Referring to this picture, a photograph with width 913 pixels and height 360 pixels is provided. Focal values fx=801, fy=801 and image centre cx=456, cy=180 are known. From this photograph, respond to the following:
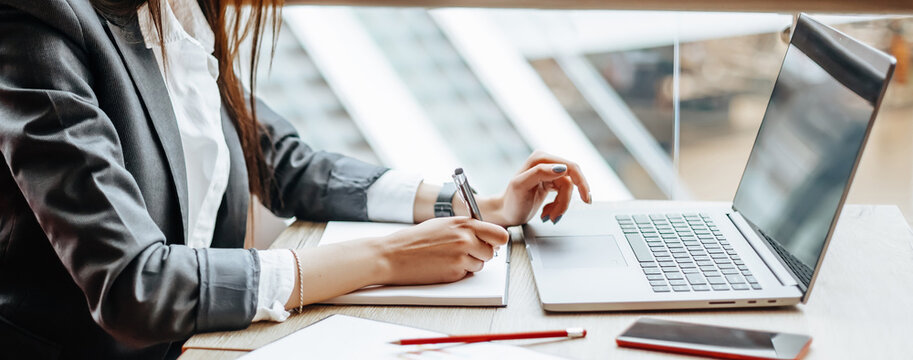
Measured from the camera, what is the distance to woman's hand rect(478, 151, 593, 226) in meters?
1.06

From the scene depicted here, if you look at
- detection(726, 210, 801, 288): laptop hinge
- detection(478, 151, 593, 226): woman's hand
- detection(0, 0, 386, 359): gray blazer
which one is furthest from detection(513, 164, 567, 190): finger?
Result: detection(0, 0, 386, 359): gray blazer

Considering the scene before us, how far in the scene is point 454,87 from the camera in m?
6.14

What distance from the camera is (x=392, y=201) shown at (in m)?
1.15

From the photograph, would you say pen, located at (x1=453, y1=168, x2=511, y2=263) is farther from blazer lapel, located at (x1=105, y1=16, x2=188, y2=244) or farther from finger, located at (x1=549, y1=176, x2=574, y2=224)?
blazer lapel, located at (x1=105, y1=16, x2=188, y2=244)

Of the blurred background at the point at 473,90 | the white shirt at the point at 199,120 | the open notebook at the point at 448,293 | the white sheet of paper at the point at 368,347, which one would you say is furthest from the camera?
the blurred background at the point at 473,90

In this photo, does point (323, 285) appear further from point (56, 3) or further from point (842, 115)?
point (842, 115)

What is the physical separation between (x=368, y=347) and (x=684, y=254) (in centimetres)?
40

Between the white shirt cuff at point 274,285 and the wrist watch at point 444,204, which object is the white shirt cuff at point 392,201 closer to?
the wrist watch at point 444,204

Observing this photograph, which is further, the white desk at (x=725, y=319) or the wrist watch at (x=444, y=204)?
the wrist watch at (x=444, y=204)

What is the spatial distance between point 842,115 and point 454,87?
537cm

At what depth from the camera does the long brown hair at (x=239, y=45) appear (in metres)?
0.95

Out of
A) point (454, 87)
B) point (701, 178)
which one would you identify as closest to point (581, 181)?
point (701, 178)

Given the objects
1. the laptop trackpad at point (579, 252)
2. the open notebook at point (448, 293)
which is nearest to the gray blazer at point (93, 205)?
the open notebook at point (448, 293)

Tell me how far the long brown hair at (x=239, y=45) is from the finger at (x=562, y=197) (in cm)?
43
